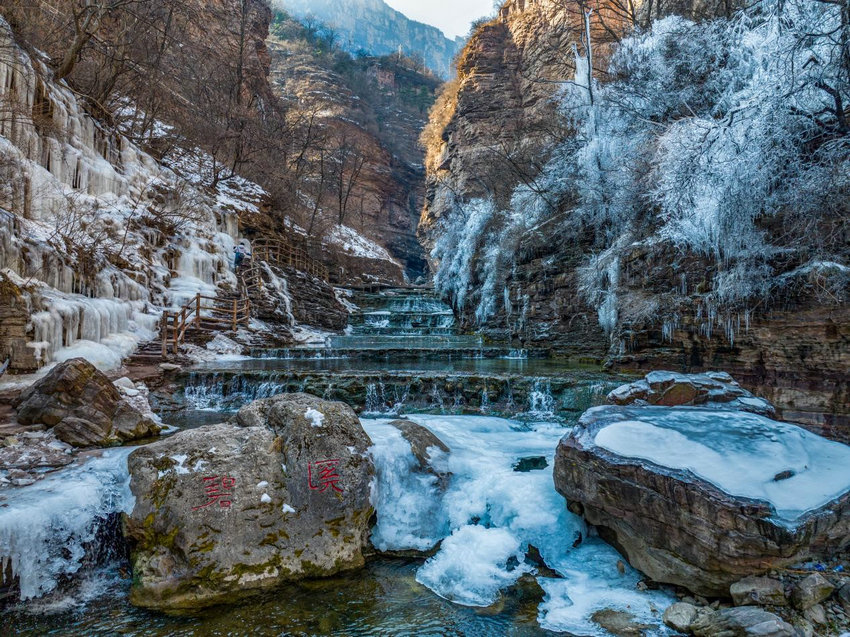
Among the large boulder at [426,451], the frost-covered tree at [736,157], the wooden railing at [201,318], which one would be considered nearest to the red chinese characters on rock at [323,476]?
the large boulder at [426,451]

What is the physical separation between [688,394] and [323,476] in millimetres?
4168

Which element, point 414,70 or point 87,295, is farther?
point 414,70

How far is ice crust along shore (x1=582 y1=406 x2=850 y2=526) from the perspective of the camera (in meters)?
2.93

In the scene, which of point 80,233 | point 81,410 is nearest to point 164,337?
point 80,233

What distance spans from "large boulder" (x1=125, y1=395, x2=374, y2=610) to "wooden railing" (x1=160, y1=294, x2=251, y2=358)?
23.7 ft

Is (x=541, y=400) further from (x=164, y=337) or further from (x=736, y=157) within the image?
(x=164, y=337)

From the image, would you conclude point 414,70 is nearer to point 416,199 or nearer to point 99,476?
point 416,199

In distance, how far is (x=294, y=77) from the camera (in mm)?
42188

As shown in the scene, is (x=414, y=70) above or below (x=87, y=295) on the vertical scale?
above

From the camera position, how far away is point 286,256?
21297 millimetres

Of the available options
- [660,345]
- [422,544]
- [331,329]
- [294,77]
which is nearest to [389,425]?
[422,544]

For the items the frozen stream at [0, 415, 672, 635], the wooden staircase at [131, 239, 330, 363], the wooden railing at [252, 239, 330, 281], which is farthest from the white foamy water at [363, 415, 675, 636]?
the wooden railing at [252, 239, 330, 281]

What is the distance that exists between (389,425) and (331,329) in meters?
13.5

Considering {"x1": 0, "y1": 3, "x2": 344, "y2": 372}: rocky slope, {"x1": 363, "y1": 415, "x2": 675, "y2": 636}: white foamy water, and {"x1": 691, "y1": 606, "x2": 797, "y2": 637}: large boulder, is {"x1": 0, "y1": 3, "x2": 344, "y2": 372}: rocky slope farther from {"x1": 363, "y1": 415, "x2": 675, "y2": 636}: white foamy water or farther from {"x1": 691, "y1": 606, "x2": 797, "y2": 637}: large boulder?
{"x1": 691, "y1": 606, "x2": 797, "y2": 637}: large boulder
